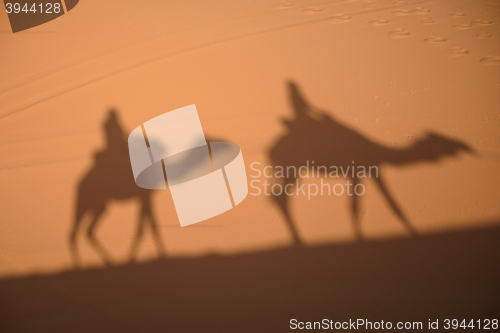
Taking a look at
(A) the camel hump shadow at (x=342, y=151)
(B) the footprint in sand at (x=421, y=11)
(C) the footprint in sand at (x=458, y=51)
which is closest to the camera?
(A) the camel hump shadow at (x=342, y=151)

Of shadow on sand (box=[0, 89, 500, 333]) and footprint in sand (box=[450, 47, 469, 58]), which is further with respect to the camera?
footprint in sand (box=[450, 47, 469, 58])

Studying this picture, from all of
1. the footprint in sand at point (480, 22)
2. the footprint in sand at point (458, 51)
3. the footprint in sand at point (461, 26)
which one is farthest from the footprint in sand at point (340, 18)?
the footprint in sand at point (480, 22)

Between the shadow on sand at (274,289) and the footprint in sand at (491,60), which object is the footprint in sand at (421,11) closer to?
the footprint in sand at (491,60)

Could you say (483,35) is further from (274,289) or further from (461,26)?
(274,289)

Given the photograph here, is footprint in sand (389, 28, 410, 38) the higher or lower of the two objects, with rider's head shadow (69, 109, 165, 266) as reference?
higher

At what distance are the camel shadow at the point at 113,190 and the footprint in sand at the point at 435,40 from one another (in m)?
4.07

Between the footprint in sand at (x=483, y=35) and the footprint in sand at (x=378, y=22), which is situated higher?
the footprint in sand at (x=378, y=22)

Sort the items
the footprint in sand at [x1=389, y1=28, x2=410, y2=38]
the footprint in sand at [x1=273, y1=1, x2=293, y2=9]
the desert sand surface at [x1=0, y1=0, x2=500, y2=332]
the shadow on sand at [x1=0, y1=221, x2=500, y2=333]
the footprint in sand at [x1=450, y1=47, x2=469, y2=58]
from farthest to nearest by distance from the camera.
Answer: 1. the footprint in sand at [x1=273, y1=1, x2=293, y2=9]
2. the footprint in sand at [x1=389, y1=28, x2=410, y2=38]
3. the footprint in sand at [x1=450, y1=47, x2=469, y2=58]
4. the desert sand surface at [x1=0, y1=0, x2=500, y2=332]
5. the shadow on sand at [x1=0, y1=221, x2=500, y2=333]

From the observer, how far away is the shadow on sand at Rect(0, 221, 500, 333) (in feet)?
7.09

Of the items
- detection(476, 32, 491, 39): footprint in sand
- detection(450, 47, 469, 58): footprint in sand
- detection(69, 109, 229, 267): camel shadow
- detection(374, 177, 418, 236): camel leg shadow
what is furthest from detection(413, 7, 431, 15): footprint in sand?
detection(69, 109, 229, 267): camel shadow

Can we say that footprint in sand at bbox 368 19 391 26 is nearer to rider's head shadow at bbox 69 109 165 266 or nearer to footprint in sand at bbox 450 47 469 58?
footprint in sand at bbox 450 47 469 58

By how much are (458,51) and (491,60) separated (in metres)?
0.47

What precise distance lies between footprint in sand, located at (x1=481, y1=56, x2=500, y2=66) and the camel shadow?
13.8ft

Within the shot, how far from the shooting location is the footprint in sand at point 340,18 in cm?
566
